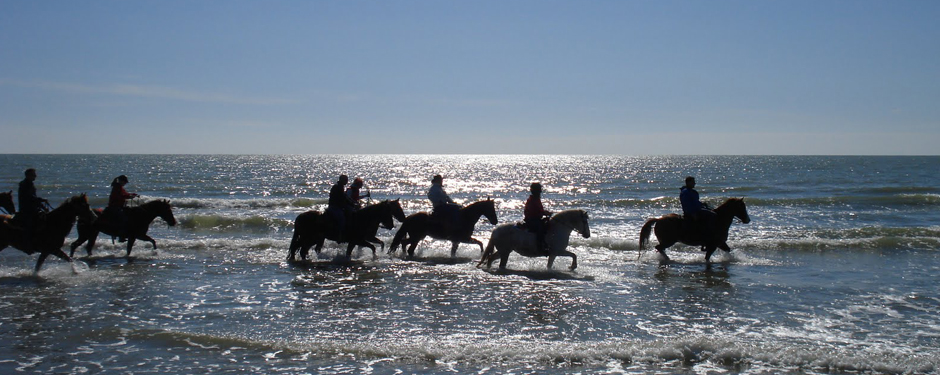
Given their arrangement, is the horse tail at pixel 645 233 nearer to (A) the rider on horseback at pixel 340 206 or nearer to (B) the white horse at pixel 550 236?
(B) the white horse at pixel 550 236

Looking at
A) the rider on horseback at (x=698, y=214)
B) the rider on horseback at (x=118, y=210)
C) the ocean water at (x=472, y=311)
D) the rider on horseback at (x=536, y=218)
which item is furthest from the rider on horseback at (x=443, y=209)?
the rider on horseback at (x=118, y=210)

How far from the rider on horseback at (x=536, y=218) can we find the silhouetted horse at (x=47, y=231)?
333 inches

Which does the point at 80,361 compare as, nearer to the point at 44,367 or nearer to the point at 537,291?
the point at 44,367

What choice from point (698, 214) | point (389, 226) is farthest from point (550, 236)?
point (389, 226)

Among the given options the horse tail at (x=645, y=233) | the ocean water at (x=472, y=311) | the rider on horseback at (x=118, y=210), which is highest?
the rider on horseback at (x=118, y=210)

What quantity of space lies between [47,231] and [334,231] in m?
5.58

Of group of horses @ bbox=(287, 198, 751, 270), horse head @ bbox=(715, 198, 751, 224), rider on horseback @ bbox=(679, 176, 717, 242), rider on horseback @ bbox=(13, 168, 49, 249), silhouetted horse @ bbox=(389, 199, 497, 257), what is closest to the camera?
rider on horseback @ bbox=(13, 168, 49, 249)

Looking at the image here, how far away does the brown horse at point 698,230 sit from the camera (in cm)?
1530

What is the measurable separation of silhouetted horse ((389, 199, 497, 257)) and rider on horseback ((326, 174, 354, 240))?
4.89 feet

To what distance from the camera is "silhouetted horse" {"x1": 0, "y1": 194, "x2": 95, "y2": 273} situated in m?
12.6

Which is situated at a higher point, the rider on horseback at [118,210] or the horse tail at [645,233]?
the rider on horseback at [118,210]

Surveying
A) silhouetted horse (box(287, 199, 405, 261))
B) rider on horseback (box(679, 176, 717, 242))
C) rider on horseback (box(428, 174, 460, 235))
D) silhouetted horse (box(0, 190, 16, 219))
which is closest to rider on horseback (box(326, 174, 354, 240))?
silhouetted horse (box(287, 199, 405, 261))

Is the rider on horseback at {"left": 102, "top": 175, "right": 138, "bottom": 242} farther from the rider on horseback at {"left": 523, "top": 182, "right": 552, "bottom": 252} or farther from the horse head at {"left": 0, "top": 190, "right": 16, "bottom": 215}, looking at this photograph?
the rider on horseback at {"left": 523, "top": 182, "right": 552, "bottom": 252}

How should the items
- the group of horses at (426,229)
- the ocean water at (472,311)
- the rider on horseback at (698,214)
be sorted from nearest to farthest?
the ocean water at (472,311), the group of horses at (426,229), the rider on horseback at (698,214)
